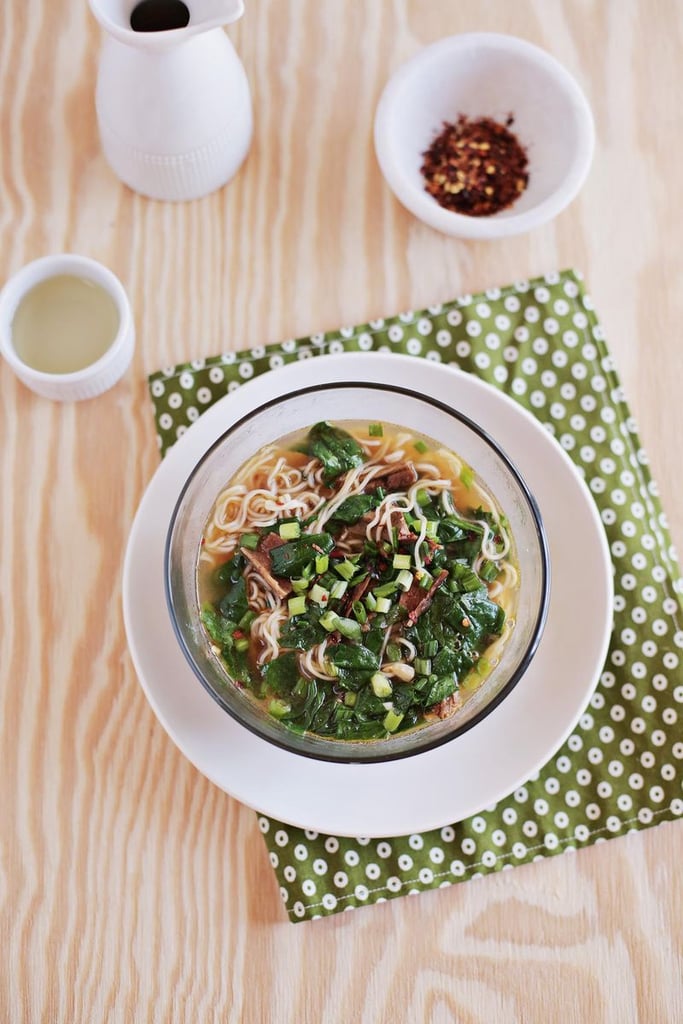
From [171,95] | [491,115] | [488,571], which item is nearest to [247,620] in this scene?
[488,571]

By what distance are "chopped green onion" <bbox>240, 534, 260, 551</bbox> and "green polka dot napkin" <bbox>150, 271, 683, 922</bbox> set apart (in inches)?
16.8

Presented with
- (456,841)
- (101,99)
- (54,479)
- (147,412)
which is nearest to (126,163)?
(101,99)

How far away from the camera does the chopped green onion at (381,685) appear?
1723mm

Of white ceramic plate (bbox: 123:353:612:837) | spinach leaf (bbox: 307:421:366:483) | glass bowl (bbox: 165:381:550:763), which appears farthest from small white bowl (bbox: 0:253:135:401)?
spinach leaf (bbox: 307:421:366:483)

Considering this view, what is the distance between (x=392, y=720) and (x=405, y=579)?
27 cm

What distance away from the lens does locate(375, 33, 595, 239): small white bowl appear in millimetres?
2051

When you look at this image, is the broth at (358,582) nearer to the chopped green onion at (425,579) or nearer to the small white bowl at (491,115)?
the chopped green onion at (425,579)

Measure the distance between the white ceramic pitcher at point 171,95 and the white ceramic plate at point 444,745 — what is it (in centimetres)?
55

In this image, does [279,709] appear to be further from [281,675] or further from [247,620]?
[247,620]

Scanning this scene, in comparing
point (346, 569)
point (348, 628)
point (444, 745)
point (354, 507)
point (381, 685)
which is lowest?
point (444, 745)

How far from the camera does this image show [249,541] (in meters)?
1.79

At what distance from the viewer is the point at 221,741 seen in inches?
74.7

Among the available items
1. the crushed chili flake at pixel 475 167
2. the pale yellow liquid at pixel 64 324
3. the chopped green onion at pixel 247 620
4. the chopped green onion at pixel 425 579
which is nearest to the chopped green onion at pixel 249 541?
the chopped green onion at pixel 247 620

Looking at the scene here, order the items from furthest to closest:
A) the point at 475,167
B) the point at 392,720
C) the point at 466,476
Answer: the point at 475,167 → the point at 466,476 → the point at 392,720
